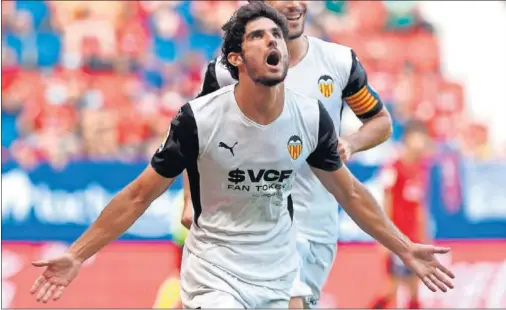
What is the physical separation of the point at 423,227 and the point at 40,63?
13.2 ft

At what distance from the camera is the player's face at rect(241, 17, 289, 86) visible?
4039 millimetres

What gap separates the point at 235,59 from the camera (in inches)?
166

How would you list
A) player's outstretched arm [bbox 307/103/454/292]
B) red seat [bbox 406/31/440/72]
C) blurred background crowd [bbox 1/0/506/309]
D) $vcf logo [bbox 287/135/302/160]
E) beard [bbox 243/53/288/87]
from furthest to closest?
red seat [bbox 406/31/440/72] < blurred background crowd [bbox 1/0/506/309] < player's outstretched arm [bbox 307/103/454/292] < $vcf logo [bbox 287/135/302/160] < beard [bbox 243/53/288/87]

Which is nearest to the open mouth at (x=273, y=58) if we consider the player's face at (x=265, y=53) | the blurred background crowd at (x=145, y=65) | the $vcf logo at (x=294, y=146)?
the player's face at (x=265, y=53)

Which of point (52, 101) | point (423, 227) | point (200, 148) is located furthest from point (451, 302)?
point (200, 148)

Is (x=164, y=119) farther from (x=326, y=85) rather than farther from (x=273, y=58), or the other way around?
(x=273, y=58)

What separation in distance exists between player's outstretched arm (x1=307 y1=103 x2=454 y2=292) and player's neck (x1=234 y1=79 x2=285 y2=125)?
0.32 m

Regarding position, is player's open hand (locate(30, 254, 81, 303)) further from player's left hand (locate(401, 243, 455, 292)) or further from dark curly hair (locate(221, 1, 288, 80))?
player's left hand (locate(401, 243, 455, 292))

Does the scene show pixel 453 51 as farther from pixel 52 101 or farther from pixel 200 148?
pixel 200 148

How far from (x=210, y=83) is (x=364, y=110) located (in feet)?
2.80

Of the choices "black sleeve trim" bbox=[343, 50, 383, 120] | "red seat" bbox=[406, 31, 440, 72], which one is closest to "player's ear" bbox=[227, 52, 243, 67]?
"black sleeve trim" bbox=[343, 50, 383, 120]

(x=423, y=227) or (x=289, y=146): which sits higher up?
(x=289, y=146)

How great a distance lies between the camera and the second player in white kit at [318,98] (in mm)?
5094

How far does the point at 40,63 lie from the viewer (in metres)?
10.3
